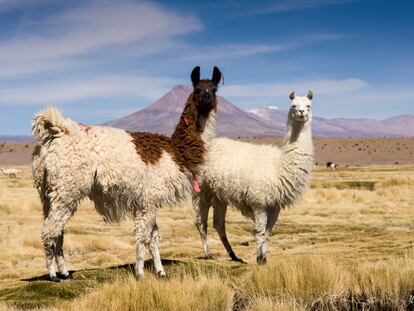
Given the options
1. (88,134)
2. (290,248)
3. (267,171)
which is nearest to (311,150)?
(267,171)

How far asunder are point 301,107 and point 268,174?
130cm

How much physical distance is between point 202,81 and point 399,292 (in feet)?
13.7

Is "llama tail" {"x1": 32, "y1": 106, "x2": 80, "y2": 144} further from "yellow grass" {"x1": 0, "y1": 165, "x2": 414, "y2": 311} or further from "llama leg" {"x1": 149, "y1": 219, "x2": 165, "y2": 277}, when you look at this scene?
"yellow grass" {"x1": 0, "y1": 165, "x2": 414, "y2": 311}

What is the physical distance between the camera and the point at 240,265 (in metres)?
9.36

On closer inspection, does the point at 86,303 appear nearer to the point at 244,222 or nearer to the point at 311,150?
the point at 311,150

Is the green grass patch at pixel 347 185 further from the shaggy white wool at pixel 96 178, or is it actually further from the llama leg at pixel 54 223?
the llama leg at pixel 54 223

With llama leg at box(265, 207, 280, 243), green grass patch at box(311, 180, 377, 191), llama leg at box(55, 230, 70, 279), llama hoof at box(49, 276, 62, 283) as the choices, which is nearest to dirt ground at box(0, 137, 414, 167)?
green grass patch at box(311, 180, 377, 191)

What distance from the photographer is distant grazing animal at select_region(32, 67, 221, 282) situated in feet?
24.6

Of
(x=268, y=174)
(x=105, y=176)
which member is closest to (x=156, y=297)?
(x=105, y=176)

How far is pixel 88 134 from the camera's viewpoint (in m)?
7.72

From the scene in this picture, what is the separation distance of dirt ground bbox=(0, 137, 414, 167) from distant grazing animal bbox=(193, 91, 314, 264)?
59489mm

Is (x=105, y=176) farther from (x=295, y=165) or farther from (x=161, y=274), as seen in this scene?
(x=295, y=165)

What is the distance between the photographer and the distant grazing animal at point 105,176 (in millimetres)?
7508

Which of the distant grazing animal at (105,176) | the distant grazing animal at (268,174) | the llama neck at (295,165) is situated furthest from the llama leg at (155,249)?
the llama neck at (295,165)
